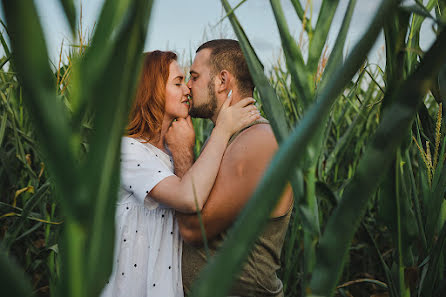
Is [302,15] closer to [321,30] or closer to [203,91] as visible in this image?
[321,30]

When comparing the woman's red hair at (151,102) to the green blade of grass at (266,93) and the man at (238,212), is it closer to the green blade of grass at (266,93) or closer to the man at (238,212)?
the man at (238,212)

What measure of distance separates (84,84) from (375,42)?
0.13m

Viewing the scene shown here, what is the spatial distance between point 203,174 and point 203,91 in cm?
42

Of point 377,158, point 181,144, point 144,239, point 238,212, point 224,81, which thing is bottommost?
point 144,239

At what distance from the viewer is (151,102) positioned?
1.27 meters

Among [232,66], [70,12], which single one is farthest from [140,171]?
[70,12]

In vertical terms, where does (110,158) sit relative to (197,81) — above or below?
below

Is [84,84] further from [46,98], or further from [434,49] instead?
[434,49]

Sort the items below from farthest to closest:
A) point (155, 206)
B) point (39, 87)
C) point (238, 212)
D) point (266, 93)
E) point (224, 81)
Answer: point (224, 81), point (155, 206), point (238, 212), point (266, 93), point (39, 87)

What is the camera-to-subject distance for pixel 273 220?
101 centimetres

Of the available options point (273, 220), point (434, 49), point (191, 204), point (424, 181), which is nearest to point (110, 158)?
point (434, 49)

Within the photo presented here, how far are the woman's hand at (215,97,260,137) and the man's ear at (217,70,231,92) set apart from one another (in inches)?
6.0

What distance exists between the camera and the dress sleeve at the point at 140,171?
100cm

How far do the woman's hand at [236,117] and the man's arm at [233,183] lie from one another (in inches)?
1.4
